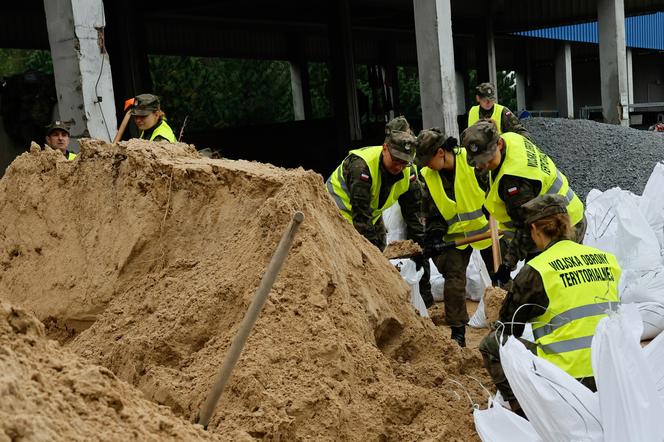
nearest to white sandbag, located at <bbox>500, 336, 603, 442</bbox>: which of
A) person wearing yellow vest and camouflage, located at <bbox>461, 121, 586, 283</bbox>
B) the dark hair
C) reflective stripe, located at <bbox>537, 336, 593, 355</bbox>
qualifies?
reflective stripe, located at <bbox>537, 336, 593, 355</bbox>

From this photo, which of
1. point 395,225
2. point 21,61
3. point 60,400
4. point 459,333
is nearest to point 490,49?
point 395,225

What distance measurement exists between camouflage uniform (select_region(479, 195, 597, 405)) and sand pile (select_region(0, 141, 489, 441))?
302 mm

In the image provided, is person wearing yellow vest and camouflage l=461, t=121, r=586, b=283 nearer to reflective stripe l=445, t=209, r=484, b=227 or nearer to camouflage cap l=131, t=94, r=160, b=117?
reflective stripe l=445, t=209, r=484, b=227

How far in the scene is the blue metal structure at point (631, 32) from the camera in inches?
1110

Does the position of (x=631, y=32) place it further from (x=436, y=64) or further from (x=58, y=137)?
(x=58, y=137)

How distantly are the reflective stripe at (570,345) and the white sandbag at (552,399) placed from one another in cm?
35

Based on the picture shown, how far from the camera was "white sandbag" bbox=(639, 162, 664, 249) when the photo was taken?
8.16 m

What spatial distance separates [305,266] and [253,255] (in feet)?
0.94

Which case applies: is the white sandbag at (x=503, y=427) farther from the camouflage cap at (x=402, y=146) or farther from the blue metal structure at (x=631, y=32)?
the blue metal structure at (x=631, y=32)

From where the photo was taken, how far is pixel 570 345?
409 cm

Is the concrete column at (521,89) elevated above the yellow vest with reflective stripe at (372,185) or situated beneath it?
elevated above

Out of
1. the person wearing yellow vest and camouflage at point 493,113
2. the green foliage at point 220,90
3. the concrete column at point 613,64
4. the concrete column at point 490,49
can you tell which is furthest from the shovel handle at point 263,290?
the green foliage at point 220,90

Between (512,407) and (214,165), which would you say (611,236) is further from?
(214,165)

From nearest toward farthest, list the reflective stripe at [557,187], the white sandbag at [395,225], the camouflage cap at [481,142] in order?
the camouflage cap at [481,142] < the reflective stripe at [557,187] < the white sandbag at [395,225]
